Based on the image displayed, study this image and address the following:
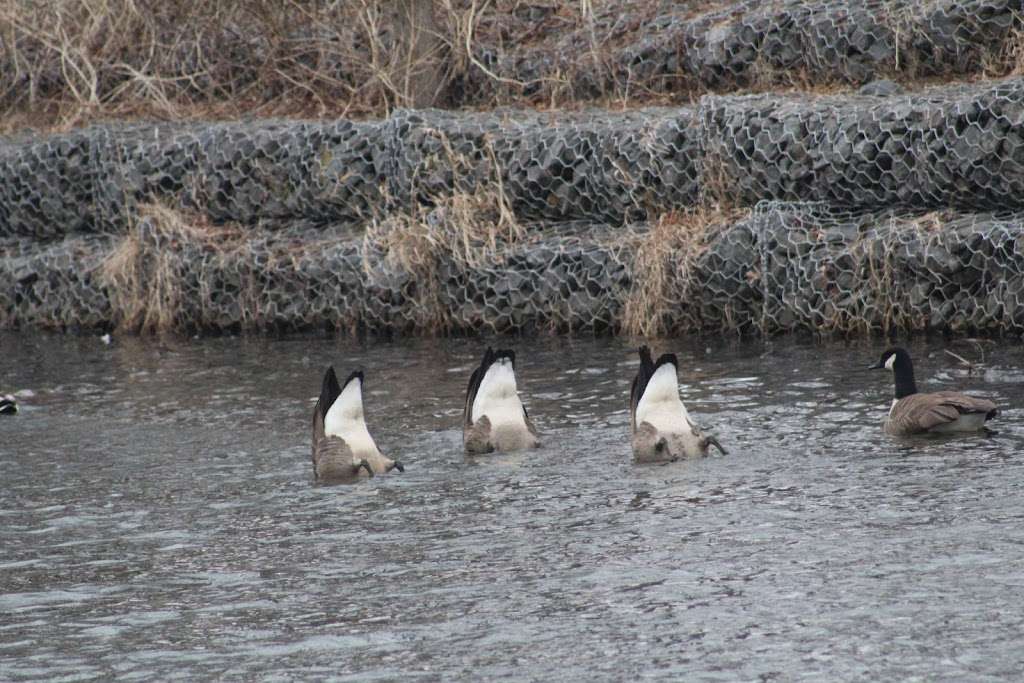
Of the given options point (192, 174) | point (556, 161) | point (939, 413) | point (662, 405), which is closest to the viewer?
point (662, 405)

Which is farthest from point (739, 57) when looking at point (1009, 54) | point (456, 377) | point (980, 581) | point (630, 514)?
point (980, 581)

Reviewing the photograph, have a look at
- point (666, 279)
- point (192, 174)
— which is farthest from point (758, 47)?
point (192, 174)

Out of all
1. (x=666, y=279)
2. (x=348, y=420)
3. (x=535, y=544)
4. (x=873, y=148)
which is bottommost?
(x=535, y=544)

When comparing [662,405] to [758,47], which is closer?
[662,405]

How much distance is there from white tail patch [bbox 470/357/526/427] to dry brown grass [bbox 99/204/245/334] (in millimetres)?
8452

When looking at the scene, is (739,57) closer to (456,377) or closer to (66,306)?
(456,377)

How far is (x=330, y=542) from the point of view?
8383 millimetres

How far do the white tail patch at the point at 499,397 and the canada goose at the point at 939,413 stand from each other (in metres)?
2.42

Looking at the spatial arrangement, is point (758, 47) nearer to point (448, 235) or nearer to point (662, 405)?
point (448, 235)

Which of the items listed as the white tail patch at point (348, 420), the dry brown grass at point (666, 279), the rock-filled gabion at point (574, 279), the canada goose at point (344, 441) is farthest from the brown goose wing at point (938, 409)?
the dry brown grass at point (666, 279)

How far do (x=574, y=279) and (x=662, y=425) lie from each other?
6.47 meters

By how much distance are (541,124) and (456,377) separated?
4.36m

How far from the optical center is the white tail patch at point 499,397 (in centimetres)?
1030

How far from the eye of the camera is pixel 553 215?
56.0 feet
